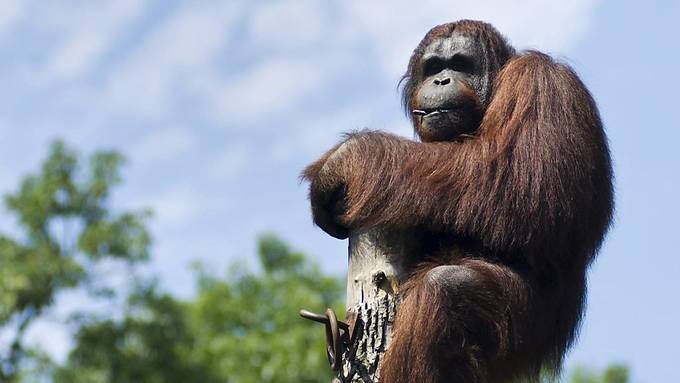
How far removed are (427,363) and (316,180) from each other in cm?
129

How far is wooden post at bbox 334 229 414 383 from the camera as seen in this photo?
548 cm

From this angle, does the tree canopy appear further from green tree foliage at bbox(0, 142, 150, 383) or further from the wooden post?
the wooden post

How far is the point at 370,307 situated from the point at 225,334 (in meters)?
33.1

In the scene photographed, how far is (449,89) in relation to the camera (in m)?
6.59

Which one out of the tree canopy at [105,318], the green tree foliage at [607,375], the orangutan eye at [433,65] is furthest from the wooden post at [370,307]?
the green tree foliage at [607,375]

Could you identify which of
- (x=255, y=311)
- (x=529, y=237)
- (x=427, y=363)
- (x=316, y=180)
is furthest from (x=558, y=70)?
(x=255, y=311)

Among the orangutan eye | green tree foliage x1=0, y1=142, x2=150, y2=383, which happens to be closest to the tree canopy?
green tree foliage x1=0, y1=142, x2=150, y2=383

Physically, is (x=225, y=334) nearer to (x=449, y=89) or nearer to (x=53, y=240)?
(x=53, y=240)

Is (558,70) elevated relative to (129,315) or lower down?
elevated

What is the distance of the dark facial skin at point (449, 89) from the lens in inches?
257

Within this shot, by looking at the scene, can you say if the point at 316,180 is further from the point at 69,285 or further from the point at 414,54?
the point at 69,285

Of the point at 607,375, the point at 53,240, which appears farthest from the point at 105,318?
the point at 607,375

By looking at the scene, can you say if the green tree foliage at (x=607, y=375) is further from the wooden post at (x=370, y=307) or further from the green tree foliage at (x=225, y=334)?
the wooden post at (x=370, y=307)

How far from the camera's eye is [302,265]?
133 feet
